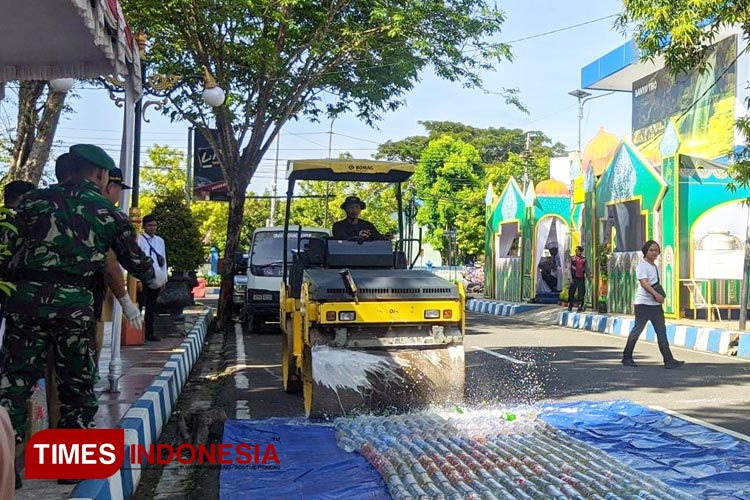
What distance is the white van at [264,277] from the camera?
51.0 feet

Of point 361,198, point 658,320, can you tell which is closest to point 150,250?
point 361,198

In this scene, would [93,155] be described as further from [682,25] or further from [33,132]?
[682,25]

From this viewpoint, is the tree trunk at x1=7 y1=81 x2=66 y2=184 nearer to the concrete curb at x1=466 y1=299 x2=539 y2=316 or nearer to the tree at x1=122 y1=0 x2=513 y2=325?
the tree at x1=122 y1=0 x2=513 y2=325

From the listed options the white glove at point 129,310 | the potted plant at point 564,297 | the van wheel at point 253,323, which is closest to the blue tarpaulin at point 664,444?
the white glove at point 129,310

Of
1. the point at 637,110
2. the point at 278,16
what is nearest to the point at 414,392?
the point at 278,16

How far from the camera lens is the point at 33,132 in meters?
12.0

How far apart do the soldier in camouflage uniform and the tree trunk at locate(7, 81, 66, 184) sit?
7.86 m

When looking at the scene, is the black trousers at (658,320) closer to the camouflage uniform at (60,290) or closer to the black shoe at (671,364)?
the black shoe at (671,364)

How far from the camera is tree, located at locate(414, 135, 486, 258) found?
148 feet

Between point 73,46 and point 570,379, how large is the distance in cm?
663

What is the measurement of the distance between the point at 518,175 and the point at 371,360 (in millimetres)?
50388

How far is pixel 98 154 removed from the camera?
14.9ft

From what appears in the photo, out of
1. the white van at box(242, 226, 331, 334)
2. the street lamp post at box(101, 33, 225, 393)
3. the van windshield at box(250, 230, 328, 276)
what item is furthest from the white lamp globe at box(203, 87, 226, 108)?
the van windshield at box(250, 230, 328, 276)

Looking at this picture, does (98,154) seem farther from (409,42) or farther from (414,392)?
(409,42)
